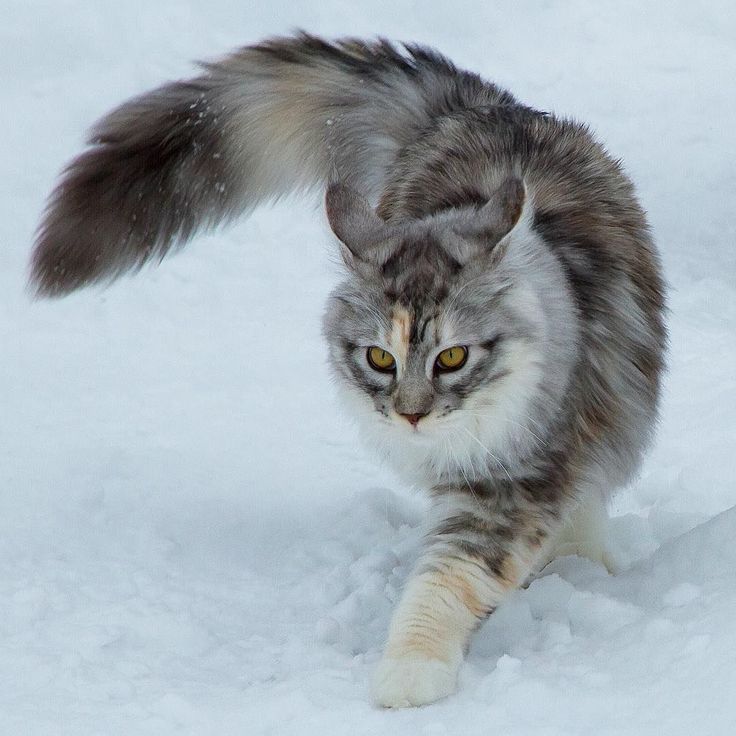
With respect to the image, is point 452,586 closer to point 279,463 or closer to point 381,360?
point 381,360

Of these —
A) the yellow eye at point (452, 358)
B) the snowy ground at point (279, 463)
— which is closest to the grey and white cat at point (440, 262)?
the yellow eye at point (452, 358)

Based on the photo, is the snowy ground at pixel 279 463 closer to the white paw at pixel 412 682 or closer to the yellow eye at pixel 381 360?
the white paw at pixel 412 682

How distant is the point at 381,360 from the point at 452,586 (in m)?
0.59

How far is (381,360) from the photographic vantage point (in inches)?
127

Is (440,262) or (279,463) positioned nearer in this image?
(440,262)

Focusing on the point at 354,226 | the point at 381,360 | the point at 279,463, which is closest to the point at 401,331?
the point at 381,360

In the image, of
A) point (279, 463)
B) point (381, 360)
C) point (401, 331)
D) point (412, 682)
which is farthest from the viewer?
point (279, 463)

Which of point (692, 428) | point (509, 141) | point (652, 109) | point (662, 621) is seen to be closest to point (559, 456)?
point (662, 621)

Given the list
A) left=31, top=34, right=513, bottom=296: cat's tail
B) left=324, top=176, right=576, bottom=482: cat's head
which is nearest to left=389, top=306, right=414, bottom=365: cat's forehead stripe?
left=324, top=176, right=576, bottom=482: cat's head

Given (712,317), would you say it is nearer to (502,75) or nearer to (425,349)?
(502,75)

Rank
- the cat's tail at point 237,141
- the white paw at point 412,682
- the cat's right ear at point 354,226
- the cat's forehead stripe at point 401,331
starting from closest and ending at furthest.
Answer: the white paw at point 412,682 < the cat's forehead stripe at point 401,331 < the cat's right ear at point 354,226 < the cat's tail at point 237,141

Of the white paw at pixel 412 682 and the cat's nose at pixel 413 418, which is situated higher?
the cat's nose at pixel 413 418

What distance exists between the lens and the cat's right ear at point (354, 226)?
10.9ft

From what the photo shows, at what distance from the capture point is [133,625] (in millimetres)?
3494
